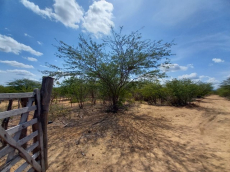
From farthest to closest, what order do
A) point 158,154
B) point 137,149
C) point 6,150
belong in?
point 137,149, point 158,154, point 6,150

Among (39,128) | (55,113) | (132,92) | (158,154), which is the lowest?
(158,154)

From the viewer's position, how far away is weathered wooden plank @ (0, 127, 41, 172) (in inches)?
62.7

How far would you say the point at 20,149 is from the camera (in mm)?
1914

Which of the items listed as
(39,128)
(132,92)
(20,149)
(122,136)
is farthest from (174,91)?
(20,149)

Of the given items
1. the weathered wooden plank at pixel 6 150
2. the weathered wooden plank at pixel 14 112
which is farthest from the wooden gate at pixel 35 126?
the weathered wooden plank at pixel 6 150

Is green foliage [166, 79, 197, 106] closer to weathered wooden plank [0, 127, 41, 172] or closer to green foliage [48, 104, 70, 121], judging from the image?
green foliage [48, 104, 70, 121]

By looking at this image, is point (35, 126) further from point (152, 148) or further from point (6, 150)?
point (152, 148)

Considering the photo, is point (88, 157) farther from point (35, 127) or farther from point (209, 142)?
point (209, 142)

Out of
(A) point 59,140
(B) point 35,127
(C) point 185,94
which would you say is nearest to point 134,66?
(A) point 59,140

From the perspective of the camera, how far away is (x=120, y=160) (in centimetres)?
297

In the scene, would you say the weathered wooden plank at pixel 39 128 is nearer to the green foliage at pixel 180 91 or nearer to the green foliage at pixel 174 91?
the green foliage at pixel 174 91

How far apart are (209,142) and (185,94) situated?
822 centimetres

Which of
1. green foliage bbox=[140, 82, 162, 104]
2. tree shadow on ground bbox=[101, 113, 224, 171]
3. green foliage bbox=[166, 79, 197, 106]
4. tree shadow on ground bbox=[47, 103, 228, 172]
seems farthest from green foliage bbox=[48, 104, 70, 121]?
green foliage bbox=[166, 79, 197, 106]

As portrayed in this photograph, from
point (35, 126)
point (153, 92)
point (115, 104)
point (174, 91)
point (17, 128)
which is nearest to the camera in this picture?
point (17, 128)
